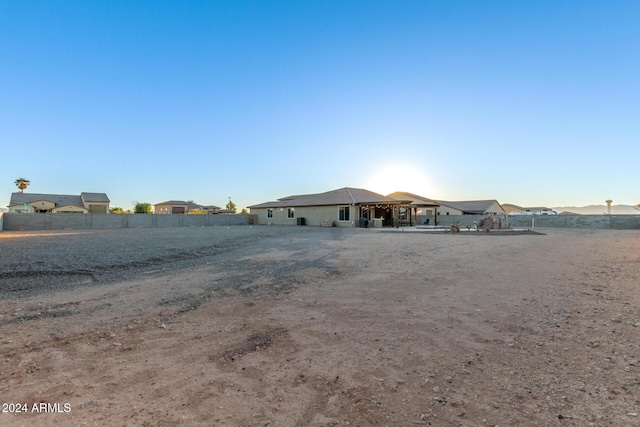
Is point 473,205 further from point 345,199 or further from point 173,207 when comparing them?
point 173,207

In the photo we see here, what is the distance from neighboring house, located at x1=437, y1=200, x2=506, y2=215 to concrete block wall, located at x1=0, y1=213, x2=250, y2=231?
102 ft

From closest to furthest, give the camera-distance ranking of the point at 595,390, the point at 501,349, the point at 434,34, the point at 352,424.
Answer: the point at 352,424 → the point at 595,390 → the point at 501,349 → the point at 434,34

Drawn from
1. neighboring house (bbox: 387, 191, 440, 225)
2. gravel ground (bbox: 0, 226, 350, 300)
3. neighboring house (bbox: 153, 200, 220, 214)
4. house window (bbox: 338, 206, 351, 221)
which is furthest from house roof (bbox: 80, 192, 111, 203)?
neighboring house (bbox: 387, 191, 440, 225)

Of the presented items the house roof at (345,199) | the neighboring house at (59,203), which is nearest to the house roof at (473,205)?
the house roof at (345,199)

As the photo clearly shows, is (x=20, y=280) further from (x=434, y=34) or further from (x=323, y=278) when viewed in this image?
(x=434, y=34)

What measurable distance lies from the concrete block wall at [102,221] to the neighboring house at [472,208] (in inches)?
1229

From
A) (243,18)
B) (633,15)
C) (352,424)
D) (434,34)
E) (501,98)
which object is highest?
(243,18)

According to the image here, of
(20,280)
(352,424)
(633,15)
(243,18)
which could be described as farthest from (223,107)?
(352,424)

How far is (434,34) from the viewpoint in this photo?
48.1ft

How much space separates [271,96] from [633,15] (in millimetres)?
17265

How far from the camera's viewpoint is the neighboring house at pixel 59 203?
4522 cm

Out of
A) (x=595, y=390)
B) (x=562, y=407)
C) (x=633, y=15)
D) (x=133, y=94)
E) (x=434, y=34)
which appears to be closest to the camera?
(x=562, y=407)

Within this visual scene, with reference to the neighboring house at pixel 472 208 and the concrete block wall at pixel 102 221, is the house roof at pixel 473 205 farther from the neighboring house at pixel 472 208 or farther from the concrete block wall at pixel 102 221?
the concrete block wall at pixel 102 221

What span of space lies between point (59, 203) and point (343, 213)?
151 ft
